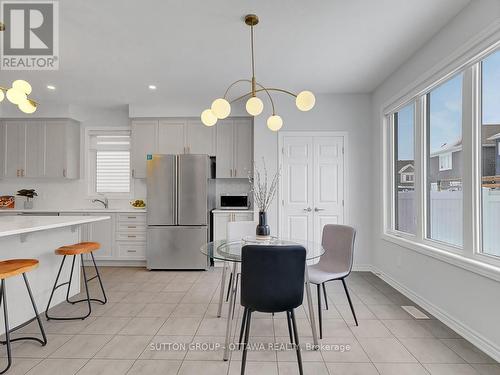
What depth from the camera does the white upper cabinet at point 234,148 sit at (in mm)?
4816

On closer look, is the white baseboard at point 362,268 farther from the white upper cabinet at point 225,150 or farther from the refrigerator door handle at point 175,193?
the refrigerator door handle at point 175,193

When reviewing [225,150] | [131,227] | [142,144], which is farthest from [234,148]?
[131,227]

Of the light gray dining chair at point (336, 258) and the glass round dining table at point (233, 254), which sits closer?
the glass round dining table at point (233, 254)

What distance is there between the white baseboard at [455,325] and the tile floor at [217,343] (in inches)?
2.1

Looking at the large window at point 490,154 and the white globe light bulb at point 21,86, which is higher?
the white globe light bulb at point 21,86

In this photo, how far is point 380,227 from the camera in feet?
13.2

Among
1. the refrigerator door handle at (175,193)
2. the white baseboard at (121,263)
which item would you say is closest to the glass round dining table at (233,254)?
the refrigerator door handle at (175,193)

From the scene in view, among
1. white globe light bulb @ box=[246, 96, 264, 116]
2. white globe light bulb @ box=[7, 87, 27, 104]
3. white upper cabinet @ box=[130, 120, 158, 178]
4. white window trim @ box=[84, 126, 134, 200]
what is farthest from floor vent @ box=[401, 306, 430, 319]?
white window trim @ box=[84, 126, 134, 200]

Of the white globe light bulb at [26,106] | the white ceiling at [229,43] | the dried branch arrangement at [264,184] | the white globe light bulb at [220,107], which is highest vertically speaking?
the white ceiling at [229,43]

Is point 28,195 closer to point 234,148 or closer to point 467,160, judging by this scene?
point 234,148

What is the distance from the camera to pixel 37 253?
274cm

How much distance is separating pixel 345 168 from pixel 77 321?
386 cm

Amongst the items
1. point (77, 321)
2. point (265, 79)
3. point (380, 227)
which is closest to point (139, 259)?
point (77, 321)

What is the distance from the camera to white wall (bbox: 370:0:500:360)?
6.78 feet
